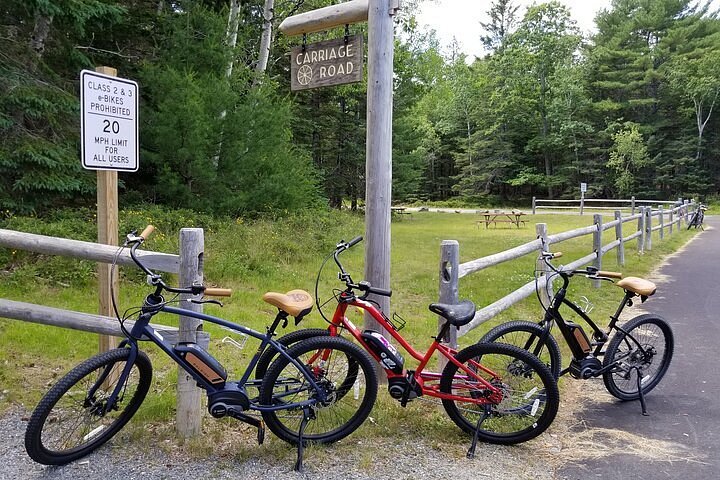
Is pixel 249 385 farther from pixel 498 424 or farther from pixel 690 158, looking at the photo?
pixel 690 158

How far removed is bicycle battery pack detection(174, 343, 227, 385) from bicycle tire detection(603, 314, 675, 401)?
2.80m

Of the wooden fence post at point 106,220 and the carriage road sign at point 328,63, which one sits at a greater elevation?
the carriage road sign at point 328,63

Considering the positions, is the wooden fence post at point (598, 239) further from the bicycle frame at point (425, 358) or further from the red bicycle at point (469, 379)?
the bicycle frame at point (425, 358)

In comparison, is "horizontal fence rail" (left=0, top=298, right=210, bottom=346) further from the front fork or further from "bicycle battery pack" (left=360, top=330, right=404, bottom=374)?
"bicycle battery pack" (left=360, top=330, right=404, bottom=374)

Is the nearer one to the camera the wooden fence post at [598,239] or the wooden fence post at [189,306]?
the wooden fence post at [189,306]

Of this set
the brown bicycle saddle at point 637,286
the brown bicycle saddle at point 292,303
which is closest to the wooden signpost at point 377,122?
the brown bicycle saddle at point 292,303

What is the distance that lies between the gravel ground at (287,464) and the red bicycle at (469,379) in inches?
7.9

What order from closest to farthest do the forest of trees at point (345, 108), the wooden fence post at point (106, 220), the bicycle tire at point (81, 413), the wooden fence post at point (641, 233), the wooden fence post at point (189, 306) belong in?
the bicycle tire at point (81, 413) → the wooden fence post at point (189, 306) → the wooden fence post at point (106, 220) → the forest of trees at point (345, 108) → the wooden fence post at point (641, 233)

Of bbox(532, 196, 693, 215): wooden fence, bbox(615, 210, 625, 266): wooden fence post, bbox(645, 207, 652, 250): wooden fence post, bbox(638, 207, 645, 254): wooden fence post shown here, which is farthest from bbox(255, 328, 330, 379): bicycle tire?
bbox(532, 196, 693, 215): wooden fence

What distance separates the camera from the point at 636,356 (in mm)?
4004

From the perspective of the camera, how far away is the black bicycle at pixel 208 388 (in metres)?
2.85

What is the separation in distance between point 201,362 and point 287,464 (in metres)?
0.76

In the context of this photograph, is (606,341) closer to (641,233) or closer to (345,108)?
(641,233)

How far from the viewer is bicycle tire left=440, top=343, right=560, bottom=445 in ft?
10.6
